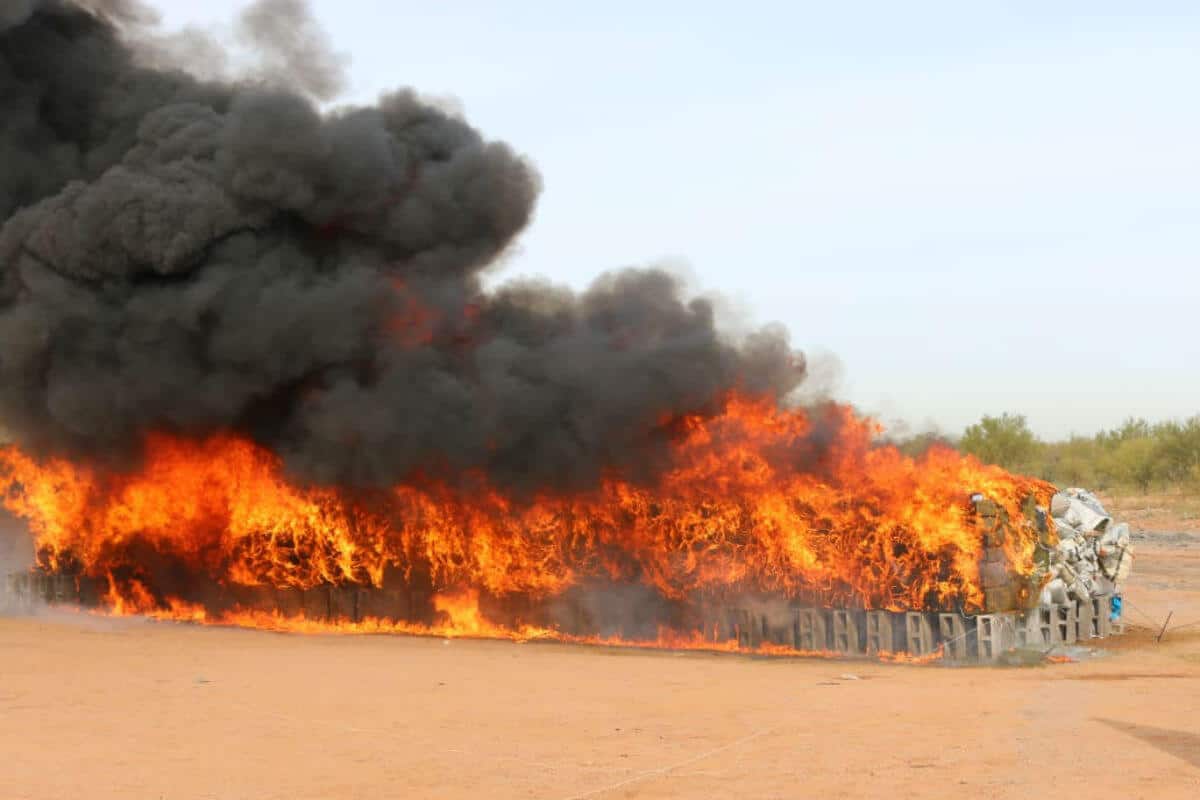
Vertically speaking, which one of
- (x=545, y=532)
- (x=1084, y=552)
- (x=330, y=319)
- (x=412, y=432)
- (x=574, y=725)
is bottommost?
(x=574, y=725)

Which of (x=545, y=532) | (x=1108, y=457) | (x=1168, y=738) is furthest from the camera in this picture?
(x=1108, y=457)

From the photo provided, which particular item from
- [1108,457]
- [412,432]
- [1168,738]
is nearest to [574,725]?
[1168,738]

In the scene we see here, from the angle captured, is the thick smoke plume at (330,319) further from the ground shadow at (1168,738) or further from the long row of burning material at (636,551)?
the ground shadow at (1168,738)

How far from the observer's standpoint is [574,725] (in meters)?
10.3

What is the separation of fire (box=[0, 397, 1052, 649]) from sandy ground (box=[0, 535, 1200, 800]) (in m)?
1.34

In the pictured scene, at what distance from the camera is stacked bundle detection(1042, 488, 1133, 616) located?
15539 mm

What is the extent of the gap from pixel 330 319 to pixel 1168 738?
42.8 feet

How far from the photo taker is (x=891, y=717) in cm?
1030

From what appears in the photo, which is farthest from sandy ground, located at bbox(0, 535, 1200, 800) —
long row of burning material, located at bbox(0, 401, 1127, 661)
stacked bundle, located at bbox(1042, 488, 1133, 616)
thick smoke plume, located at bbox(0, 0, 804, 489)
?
thick smoke plume, located at bbox(0, 0, 804, 489)

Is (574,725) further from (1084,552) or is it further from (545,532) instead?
(1084,552)

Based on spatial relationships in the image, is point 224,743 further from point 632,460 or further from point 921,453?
point 921,453

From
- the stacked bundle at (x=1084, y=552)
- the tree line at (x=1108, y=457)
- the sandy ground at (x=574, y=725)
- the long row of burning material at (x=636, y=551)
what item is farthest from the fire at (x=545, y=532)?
the tree line at (x=1108, y=457)

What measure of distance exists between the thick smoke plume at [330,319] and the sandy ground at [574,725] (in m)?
3.53

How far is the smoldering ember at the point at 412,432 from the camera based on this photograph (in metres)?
15.3
